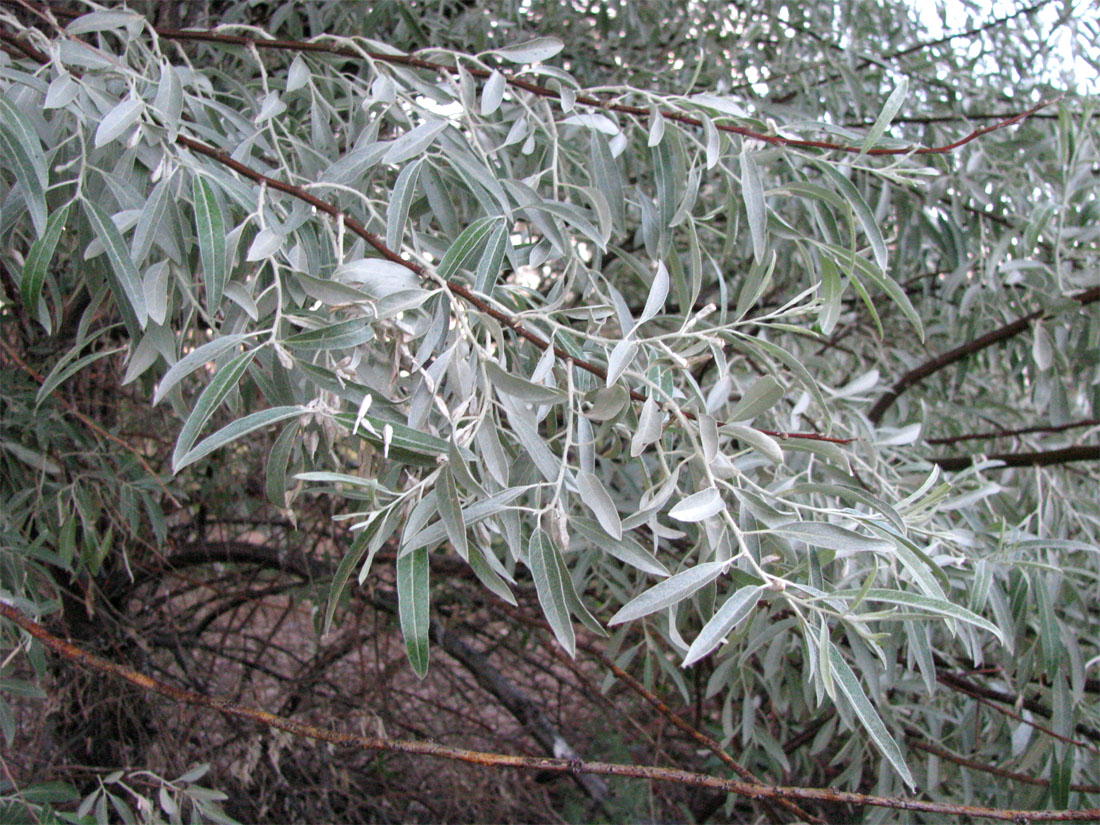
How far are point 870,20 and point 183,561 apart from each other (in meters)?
1.99

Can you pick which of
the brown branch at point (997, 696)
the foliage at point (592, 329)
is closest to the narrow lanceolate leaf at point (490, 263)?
the foliage at point (592, 329)

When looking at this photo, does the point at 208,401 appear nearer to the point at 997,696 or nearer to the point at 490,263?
the point at 490,263

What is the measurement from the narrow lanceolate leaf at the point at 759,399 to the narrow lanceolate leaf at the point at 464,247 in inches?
10.5

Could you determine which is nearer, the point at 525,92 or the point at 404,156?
the point at 404,156

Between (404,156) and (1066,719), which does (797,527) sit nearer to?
(404,156)

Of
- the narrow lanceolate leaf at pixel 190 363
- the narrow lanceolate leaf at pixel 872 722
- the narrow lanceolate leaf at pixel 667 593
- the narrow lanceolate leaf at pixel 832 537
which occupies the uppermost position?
the narrow lanceolate leaf at pixel 190 363

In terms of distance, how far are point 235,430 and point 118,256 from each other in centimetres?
23

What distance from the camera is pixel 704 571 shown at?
0.57 m

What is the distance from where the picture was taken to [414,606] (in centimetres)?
59

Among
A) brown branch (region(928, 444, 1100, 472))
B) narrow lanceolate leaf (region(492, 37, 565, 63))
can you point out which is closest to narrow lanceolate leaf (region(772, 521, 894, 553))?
narrow lanceolate leaf (region(492, 37, 565, 63))

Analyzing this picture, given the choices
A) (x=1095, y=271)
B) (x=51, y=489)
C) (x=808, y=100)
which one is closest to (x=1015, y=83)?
(x=808, y=100)

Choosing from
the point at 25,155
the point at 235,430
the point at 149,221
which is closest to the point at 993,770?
the point at 235,430

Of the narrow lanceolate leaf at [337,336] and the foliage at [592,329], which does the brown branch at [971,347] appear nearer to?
the foliage at [592,329]

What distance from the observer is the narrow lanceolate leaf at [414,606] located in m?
0.58
